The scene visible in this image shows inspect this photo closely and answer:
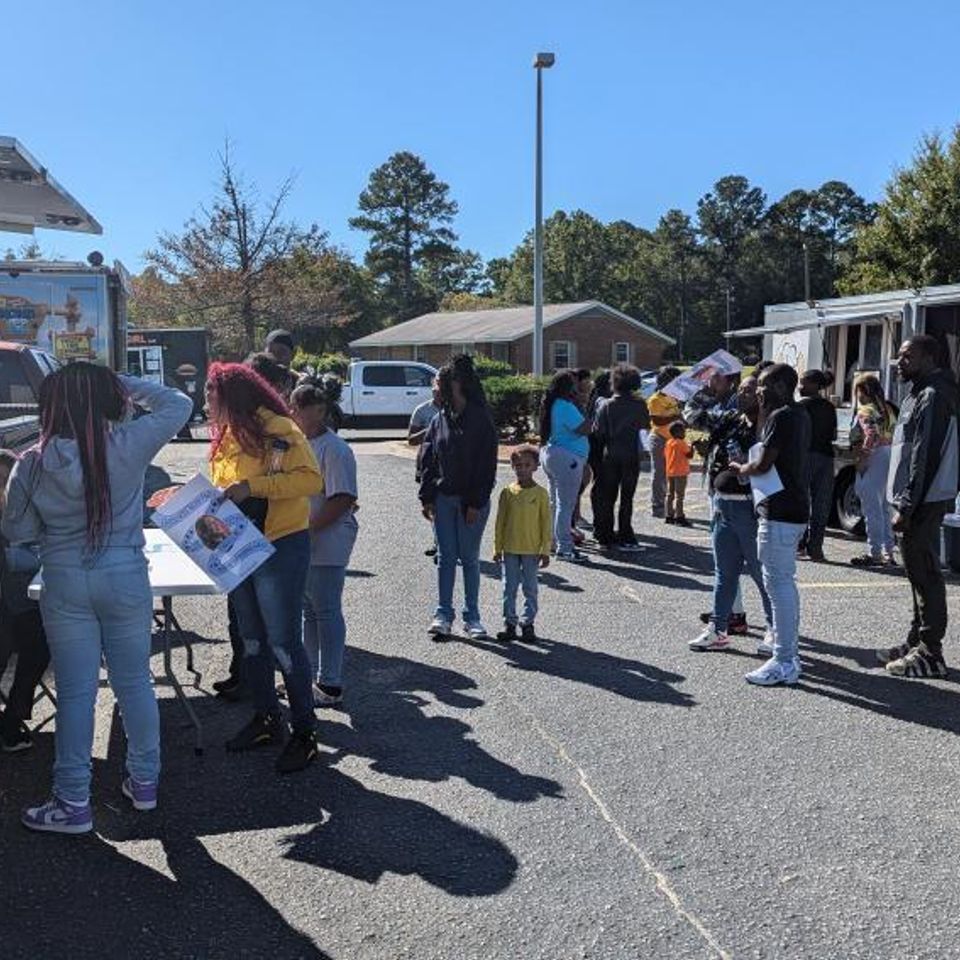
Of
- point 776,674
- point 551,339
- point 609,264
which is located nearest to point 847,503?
point 776,674

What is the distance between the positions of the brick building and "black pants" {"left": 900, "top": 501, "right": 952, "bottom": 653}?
4178cm

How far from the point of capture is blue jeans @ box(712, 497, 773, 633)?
246 inches

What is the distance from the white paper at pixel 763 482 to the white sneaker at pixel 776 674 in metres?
0.90

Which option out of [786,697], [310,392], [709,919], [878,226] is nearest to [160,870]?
[709,919]

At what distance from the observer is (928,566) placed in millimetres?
5969

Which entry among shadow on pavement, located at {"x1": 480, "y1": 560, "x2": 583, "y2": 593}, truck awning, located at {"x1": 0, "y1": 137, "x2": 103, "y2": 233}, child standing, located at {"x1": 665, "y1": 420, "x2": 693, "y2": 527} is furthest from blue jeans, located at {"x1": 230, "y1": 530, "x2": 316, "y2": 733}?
child standing, located at {"x1": 665, "y1": 420, "x2": 693, "y2": 527}

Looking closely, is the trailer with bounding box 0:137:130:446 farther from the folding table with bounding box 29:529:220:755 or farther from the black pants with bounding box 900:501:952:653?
the black pants with bounding box 900:501:952:653

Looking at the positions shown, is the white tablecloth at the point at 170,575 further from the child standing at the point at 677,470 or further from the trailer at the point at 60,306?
the trailer at the point at 60,306

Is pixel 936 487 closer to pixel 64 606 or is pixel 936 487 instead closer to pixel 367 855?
pixel 367 855

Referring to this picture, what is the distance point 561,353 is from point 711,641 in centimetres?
4561

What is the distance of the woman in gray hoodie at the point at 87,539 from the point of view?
373cm

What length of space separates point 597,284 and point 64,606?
3256 inches

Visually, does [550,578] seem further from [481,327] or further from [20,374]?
[481,327]

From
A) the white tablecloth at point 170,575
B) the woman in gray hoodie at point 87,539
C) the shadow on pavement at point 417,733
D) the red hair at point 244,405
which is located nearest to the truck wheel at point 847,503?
the shadow on pavement at point 417,733
